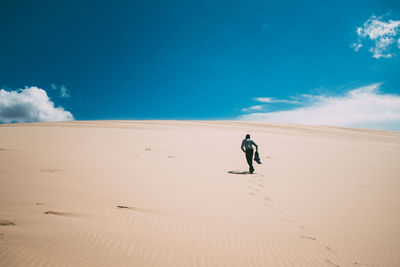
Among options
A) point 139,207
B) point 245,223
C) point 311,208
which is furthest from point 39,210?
point 311,208

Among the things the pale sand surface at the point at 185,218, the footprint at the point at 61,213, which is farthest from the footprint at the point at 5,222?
the footprint at the point at 61,213

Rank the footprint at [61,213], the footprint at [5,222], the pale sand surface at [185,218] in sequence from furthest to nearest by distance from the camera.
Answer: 1. the footprint at [61,213]
2. the footprint at [5,222]
3. the pale sand surface at [185,218]

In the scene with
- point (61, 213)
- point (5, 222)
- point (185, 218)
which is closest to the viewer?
point (5, 222)

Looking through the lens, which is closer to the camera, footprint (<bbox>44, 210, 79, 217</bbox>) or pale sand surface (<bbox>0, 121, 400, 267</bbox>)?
pale sand surface (<bbox>0, 121, 400, 267</bbox>)

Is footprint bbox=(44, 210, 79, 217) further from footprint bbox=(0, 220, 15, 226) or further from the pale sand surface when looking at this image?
footprint bbox=(0, 220, 15, 226)

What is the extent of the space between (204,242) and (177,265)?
68 cm

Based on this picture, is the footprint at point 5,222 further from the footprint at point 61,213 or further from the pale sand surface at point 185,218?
the footprint at point 61,213

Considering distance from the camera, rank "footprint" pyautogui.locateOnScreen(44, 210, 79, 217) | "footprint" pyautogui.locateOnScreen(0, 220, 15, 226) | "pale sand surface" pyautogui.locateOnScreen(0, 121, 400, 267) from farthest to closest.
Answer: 1. "footprint" pyautogui.locateOnScreen(44, 210, 79, 217)
2. "footprint" pyautogui.locateOnScreen(0, 220, 15, 226)
3. "pale sand surface" pyautogui.locateOnScreen(0, 121, 400, 267)

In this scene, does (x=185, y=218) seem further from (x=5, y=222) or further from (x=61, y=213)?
(x=5, y=222)

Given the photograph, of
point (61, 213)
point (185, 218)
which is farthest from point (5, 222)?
point (185, 218)

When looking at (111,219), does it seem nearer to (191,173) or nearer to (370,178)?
(191,173)

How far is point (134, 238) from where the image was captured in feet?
9.84

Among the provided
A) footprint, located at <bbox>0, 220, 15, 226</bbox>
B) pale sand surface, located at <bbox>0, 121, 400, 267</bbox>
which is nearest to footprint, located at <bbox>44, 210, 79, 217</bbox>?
pale sand surface, located at <bbox>0, 121, 400, 267</bbox>

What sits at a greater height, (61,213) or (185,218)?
(61,213)
